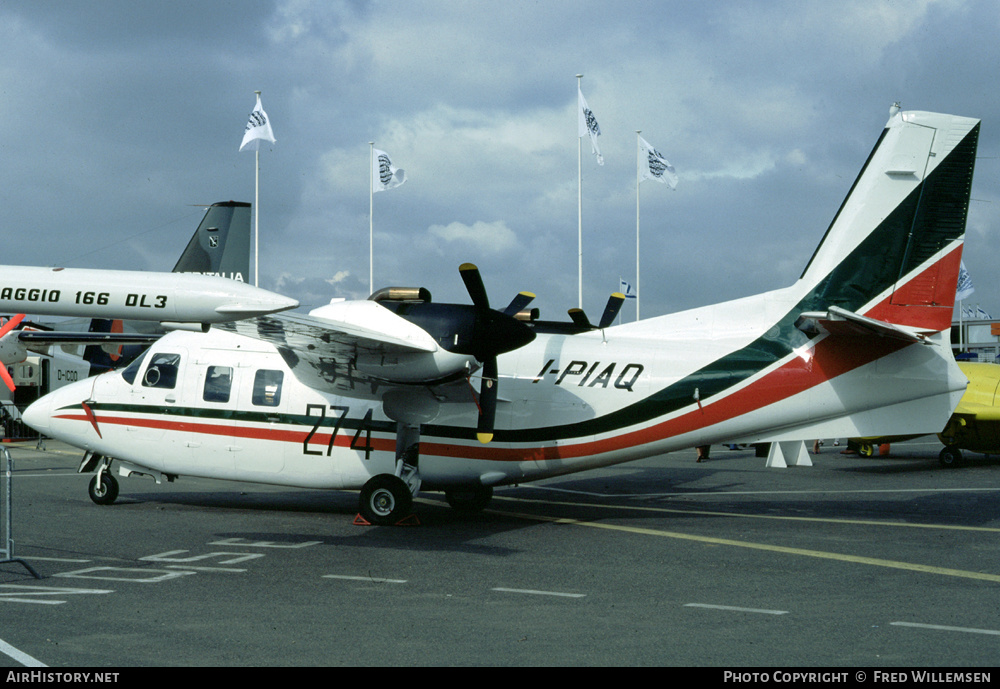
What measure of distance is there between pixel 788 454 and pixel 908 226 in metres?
3.94

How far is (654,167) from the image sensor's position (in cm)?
3706

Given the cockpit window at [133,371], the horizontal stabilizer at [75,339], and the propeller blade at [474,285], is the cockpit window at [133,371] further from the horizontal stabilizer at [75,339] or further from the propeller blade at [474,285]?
the horizontal stabilizer at [75,339]

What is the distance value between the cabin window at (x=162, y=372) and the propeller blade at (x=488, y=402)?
243 inches

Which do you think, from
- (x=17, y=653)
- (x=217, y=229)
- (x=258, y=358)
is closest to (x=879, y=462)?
(x=258, y=358)

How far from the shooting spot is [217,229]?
27.2 m

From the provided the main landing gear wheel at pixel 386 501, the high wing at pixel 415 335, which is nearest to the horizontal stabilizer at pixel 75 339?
the main landing gear wheel at pixel 386 501

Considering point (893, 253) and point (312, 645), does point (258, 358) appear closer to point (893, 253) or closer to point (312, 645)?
point (312, 645)

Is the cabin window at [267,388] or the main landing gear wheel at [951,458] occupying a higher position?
the cabin window at [267,388]

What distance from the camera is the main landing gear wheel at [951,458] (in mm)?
23625

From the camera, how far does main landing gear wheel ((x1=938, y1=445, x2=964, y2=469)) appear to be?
23625 mm

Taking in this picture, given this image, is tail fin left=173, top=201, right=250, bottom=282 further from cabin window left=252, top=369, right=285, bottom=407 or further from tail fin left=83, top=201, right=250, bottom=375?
cabin window left=252, top=369, right=285, bottom=407

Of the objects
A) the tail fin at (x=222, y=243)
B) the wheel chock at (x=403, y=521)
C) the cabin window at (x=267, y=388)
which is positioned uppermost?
the tail fin at (x=222, y=243)

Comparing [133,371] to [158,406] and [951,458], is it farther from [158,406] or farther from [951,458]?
[951,458]
